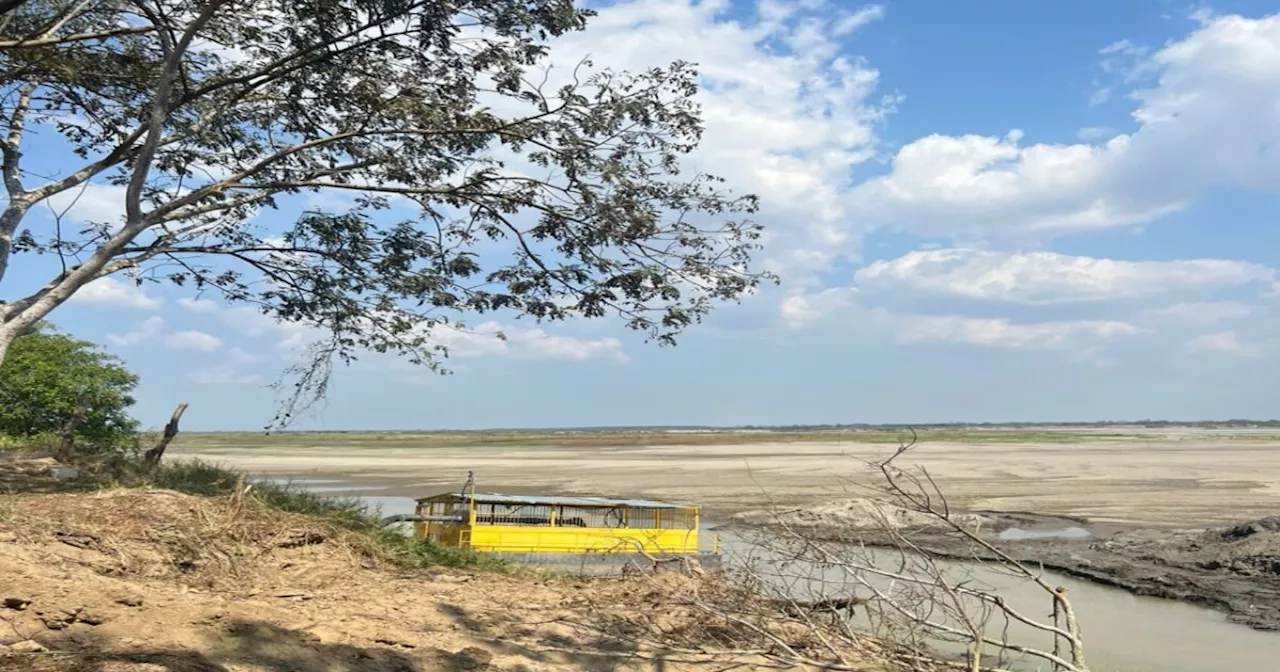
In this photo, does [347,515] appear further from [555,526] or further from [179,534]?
[179,534]

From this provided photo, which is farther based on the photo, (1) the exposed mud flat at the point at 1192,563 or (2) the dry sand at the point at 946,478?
(2) the dry sand at the point at 946,478

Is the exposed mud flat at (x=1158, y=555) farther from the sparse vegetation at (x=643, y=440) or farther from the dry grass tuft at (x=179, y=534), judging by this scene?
the sparse vegetation at (x=643, y=440)

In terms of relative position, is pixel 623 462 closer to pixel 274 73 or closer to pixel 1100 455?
pixel 1100 455

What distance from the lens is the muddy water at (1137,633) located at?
1114cm

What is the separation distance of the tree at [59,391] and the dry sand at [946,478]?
14.4 m

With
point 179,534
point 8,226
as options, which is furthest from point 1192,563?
point 8,226

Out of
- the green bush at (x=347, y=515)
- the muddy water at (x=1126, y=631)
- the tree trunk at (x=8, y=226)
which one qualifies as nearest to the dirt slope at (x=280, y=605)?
the green bush at (x=347, y=515)

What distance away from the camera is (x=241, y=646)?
613 centimetres

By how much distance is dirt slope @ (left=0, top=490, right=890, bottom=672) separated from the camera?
5957 millimetres

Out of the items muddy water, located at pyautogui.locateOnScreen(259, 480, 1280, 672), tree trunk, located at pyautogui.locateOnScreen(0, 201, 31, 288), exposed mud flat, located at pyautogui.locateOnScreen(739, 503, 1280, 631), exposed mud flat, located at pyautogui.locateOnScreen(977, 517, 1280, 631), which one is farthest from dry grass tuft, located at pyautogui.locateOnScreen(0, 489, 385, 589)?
exposed mud flat, located at pyautogui.locateOnScreen(977, 517, 1280, 631)

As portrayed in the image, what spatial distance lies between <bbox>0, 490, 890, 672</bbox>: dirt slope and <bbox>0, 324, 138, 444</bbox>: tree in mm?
11139

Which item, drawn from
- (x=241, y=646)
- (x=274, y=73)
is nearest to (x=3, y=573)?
(x=241, y=646)

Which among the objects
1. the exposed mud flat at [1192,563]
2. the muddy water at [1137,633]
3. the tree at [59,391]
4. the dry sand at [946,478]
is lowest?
the muddy water at [1137,633]

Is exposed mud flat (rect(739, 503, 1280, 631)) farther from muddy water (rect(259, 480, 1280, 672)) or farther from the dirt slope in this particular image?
the dirt slope
